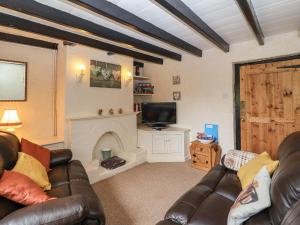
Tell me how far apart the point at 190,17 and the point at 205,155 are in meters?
2.47

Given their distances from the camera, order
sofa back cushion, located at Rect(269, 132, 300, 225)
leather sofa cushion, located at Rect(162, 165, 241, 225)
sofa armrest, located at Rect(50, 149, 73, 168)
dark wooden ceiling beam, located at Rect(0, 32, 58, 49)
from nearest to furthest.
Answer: sofa back cushion, located at Rect(269, 132, 300, 225), leather sofa cushion, located at Rect(162, 165, 241, 225), sofa armrest, located at Rect(50, 149, 73, 168), dark wooden ceiling beam, located at Rect(0, 32, 58, 49)

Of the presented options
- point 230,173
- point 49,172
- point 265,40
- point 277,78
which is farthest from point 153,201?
point 265,40

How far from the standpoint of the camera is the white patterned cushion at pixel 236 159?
2.29 m

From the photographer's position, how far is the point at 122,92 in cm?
400

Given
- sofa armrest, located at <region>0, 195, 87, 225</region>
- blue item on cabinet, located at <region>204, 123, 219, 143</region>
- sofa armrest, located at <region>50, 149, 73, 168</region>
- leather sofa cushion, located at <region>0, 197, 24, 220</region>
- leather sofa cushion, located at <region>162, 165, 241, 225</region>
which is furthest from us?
blue item on cabinet, located at <region>204, 123, 219, 143</region>

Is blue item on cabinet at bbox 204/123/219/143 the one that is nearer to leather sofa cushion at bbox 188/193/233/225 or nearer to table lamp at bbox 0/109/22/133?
leather sofa cushion at bbox 188/193/233/225

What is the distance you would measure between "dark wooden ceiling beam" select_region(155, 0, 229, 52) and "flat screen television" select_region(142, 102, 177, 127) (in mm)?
1737

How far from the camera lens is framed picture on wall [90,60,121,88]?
11.4 ft

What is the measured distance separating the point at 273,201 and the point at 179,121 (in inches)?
130

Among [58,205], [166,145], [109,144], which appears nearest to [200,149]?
[166,145]

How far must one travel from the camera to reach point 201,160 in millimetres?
3674

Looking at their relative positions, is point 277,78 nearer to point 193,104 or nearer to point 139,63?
point 193,104

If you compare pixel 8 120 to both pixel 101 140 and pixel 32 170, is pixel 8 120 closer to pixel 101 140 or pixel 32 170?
pixel 32 170

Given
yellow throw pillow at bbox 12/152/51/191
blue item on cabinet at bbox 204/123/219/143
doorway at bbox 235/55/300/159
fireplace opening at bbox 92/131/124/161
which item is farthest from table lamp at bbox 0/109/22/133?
doorway at bbox 235/55/300/159
